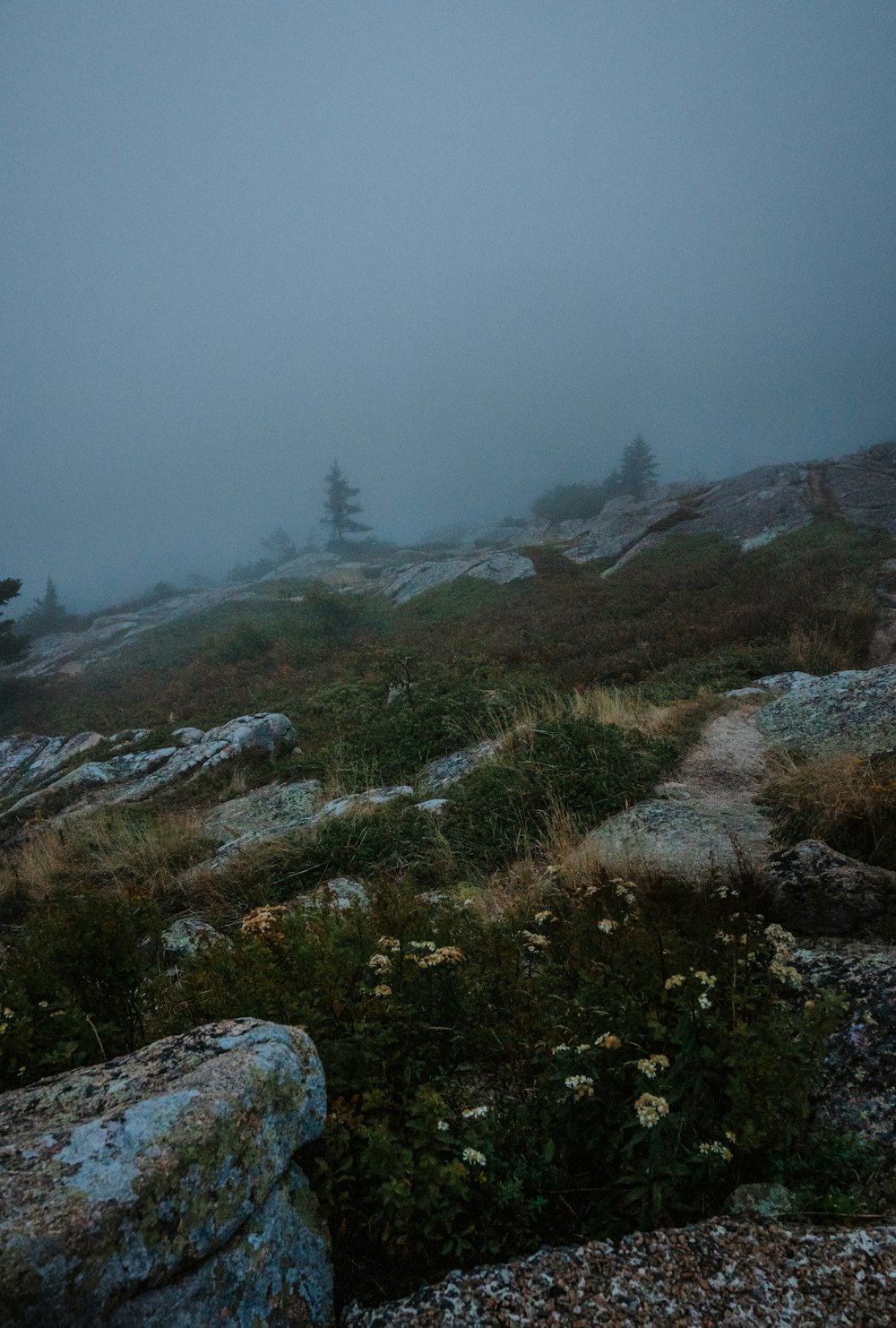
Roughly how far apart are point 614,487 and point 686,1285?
71.0 metres

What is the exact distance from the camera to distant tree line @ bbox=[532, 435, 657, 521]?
61.5m

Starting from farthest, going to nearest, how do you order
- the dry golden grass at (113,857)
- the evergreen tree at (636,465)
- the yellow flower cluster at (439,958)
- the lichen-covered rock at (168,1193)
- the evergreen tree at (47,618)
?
the evergreen tree at (636,465) < the evergreen tree at (47,618) < the dry golden grass at (113,857) < the yellow flower cluster at (439,958) < the lichen-covered rock at (168,1193)

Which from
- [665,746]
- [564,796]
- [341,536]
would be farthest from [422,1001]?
[341,536]

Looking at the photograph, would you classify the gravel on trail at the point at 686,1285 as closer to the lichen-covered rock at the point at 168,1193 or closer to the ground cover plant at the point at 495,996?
the ground cover plant at the point at 495,996

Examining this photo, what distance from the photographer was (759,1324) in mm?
2031

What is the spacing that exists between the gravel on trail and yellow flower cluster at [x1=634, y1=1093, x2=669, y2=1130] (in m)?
0.38

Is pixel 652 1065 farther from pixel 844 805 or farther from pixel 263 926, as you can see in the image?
pixel 844 805

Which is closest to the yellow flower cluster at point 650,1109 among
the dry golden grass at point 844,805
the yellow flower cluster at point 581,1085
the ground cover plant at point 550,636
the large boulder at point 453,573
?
the yellow flower cluster at point 581,1085

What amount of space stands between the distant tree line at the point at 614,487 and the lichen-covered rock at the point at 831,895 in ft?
190

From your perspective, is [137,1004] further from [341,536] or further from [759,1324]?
[341,536]

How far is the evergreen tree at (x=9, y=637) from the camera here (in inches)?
1156

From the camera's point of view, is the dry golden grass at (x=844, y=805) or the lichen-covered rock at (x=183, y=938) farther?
the lichen-covered rock at (x=183, y=938)

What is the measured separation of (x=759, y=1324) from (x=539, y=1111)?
1091 millimetres

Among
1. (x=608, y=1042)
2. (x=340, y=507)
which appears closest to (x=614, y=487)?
(x=340, y=507)
